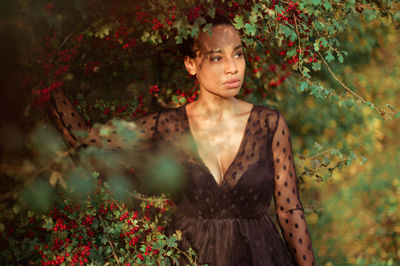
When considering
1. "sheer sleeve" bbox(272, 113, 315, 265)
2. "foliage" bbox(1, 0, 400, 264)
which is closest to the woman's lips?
"foliage" bbox(1, 0, 400, 264)

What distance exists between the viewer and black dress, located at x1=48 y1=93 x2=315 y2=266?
8.52 ft

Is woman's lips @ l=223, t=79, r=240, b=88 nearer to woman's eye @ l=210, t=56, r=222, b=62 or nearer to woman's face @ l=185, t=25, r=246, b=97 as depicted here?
woman's face @ l=185, t=25, r=246, b=97

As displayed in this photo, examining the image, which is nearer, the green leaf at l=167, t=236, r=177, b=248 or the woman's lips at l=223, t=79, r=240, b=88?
the green leaf at l=167, t=236, r=177, b=248

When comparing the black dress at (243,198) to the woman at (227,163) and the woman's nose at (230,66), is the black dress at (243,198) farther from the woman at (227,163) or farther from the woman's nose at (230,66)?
the woman's nose at (230,66)

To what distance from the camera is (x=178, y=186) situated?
2.62m

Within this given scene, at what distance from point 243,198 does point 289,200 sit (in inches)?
11.7

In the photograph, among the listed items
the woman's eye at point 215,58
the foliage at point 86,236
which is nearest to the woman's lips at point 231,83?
the woman's eye at point 215,58

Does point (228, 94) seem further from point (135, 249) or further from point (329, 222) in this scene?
point (329, 222)

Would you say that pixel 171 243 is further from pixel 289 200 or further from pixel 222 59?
pixel 222 59

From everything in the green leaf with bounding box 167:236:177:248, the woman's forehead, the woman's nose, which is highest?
the woman's forehead

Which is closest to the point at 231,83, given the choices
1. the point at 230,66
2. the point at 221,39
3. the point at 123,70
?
the point at 230,66

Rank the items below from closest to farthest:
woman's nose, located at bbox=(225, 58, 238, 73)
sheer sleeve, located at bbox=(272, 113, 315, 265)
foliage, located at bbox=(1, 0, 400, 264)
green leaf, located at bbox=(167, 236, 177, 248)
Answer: foliage, located at bbox=(1, 0, 400, 264), green leaf, located at bbox=(167, 236, 177, 248), woman's nose, located at bbox=(225, 58, 238, 73), sheer sleeve, located at bbox=(272, 113, 315, 265)

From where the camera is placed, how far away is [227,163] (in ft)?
8.76

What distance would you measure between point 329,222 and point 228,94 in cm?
419
